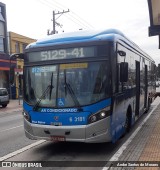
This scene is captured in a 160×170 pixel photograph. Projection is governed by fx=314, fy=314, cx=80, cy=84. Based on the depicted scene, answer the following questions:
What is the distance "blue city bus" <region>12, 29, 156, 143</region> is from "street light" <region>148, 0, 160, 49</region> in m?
1.17

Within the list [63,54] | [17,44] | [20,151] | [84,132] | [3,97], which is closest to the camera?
[84,132]

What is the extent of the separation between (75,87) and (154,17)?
332 cm

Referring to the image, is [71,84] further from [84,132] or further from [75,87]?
[84,132]

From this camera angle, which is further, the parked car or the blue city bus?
the parked car

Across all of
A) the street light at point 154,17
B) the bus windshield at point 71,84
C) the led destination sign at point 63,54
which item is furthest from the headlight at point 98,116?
the street light at point 154,17

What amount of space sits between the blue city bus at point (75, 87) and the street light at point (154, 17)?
117 centimetres

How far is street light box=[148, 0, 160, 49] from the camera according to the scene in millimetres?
8453

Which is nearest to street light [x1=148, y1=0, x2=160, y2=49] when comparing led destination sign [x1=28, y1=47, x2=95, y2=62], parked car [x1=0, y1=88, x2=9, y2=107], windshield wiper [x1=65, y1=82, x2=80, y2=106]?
led destination sign [x1=28, y1=47, x2=95, y2=62]

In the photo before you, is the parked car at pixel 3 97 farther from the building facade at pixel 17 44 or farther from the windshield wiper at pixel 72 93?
the windshield wiper at pixel 72 93

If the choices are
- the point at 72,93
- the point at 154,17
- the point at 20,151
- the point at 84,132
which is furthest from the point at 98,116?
the point at 154,17

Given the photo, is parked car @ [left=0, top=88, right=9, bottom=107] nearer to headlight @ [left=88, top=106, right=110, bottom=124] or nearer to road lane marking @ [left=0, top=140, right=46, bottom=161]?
road lane marking @ [left=0, top=140, right=46, bottom=161]

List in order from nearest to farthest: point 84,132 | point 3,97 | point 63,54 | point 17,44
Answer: point 84,132
point 63,54
point 3,97
point 17,44

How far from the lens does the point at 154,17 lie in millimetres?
9031

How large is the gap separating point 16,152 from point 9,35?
3291 centimetres
